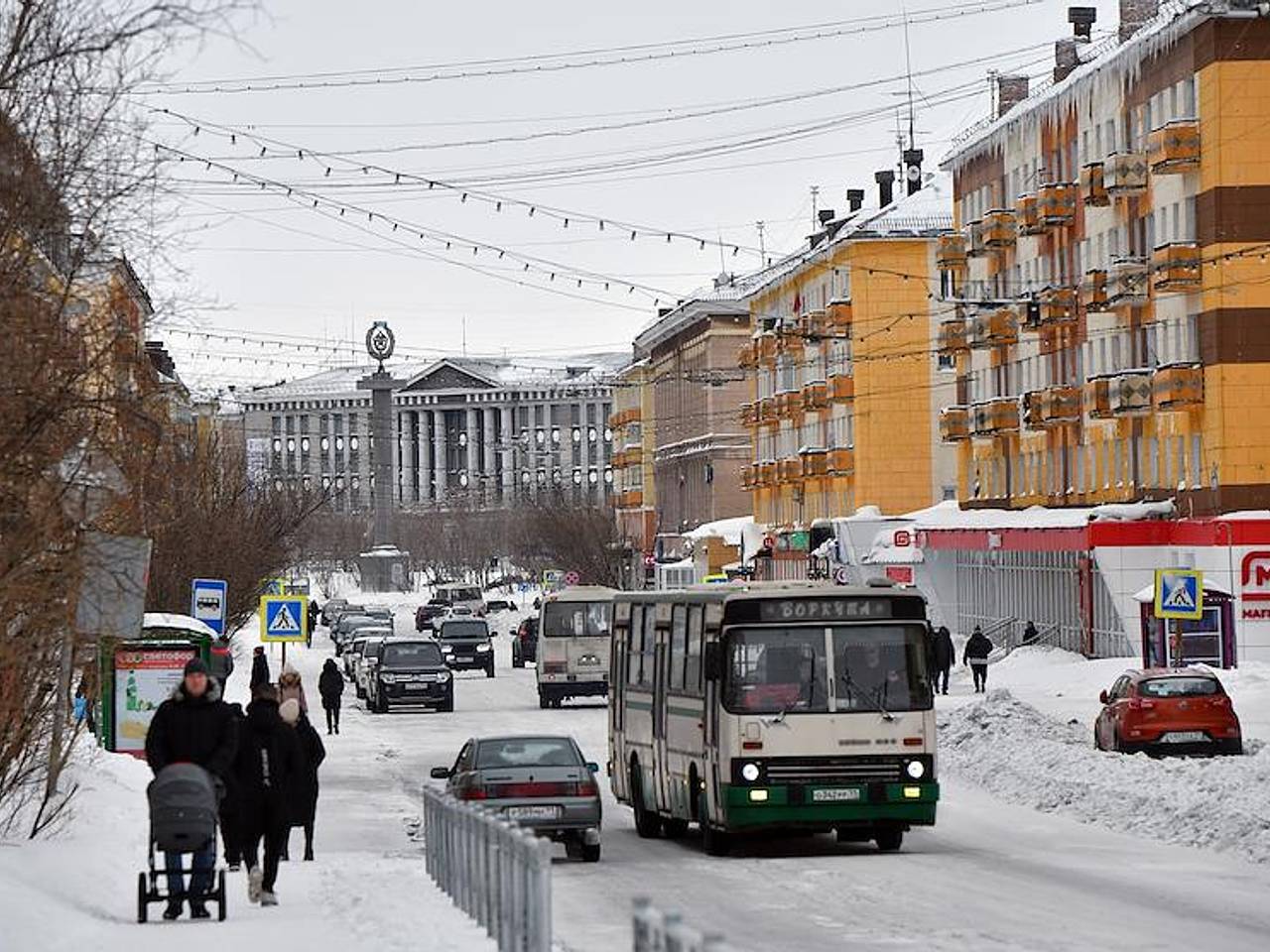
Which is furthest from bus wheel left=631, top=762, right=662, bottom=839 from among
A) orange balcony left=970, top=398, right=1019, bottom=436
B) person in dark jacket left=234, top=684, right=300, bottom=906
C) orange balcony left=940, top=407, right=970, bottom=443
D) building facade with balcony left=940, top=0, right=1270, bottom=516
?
orange balcony left=940, top=407, right=970, bottom=443

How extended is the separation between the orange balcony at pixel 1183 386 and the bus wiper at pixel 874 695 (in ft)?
129

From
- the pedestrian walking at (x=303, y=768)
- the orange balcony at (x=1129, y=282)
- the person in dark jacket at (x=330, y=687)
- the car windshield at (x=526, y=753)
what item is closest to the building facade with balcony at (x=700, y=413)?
the orange balcony at (x=1129, y=282)

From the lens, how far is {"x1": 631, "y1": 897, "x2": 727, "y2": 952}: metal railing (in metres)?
9.29

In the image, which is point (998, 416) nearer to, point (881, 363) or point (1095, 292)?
point (1095, 292)

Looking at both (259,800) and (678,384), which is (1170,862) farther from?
(678,384)

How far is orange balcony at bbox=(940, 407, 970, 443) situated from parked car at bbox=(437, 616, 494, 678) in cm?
1562

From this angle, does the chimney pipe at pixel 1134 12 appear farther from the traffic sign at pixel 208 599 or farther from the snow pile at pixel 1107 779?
the traffic sign at pixel 208 599

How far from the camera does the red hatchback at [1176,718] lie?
136 ft

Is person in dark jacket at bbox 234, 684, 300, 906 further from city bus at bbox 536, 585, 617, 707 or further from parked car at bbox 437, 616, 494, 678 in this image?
parked car at bbox 437, 616, 494, 678

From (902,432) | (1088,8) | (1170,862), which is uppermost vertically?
(1088,8)

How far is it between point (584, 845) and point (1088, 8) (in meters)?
62.8

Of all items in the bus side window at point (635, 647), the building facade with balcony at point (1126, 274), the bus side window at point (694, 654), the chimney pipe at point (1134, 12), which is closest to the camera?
the bus side window at point (694, 654)

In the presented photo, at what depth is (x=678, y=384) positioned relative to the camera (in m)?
148

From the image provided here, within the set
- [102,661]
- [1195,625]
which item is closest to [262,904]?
[102,661]
